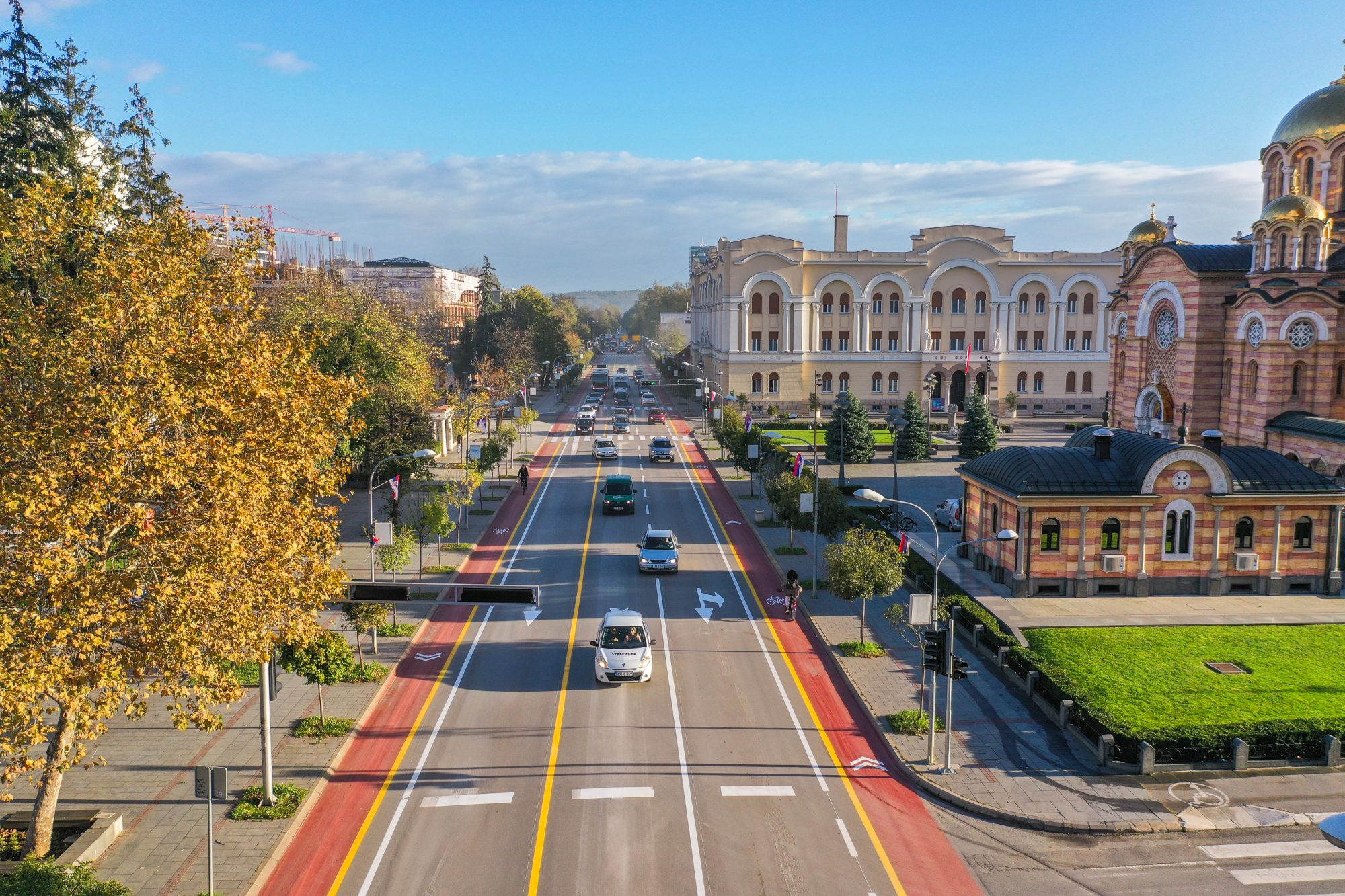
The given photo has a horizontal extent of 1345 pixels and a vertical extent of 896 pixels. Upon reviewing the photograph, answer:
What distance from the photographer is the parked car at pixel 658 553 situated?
36.2 meters

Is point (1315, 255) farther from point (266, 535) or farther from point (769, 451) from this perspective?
point (266, 535)

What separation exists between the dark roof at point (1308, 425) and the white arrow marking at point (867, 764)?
30.1 metres

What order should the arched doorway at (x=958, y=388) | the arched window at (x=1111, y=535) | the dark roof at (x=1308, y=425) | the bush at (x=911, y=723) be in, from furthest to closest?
the arched doorway at (x=958, y=388) → the dark roof at (x=1308, y=425) → the arched window at (x=1111, y=535) → the bush at (x=911, y=723)

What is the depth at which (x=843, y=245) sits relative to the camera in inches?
4013

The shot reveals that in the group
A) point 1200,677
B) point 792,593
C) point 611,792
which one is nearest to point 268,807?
point 611,792

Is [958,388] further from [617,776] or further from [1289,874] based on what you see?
[617,776]

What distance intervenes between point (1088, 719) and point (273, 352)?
19.5 metres

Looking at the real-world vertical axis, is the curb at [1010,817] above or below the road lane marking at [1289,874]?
above

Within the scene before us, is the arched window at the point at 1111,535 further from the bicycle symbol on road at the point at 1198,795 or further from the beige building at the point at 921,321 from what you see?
the beige building at the point at 921,321

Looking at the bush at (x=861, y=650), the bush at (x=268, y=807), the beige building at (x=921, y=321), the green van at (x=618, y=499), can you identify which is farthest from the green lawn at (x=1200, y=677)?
the beige building at (x=921, y=321)

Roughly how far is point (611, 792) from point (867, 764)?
19.2 feet

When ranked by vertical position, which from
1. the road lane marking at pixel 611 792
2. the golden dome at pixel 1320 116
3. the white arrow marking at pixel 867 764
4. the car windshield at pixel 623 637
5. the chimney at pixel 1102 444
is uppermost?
the golden dome at pixel 1320 116

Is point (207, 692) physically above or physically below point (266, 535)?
below

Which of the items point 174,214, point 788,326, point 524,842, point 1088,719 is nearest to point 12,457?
point 174,214
